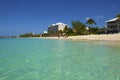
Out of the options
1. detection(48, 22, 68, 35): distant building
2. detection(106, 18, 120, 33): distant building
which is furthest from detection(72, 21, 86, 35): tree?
detection(48, 22, 68, 35): distant building

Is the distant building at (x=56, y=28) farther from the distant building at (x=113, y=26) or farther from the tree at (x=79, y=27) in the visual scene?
the distant building at (x=113, y=26)

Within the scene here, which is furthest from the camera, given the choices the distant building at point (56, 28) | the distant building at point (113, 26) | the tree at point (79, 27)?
the distant building at point (56, 28)

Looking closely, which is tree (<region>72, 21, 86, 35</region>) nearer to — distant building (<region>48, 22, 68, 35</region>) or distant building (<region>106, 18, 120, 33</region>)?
distant building (<region>106, 18, 120, 33</region>)

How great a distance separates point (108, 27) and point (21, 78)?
75.3m

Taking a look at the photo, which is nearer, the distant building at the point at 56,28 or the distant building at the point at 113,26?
the distant building at the point at 113,26

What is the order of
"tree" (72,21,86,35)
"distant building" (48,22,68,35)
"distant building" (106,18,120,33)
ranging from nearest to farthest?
"distant building" (106,18,120,33)
"tree" (72,21,86,35)
"distant building" (48,22,68,35)

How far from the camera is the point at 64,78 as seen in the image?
7129 millimetres

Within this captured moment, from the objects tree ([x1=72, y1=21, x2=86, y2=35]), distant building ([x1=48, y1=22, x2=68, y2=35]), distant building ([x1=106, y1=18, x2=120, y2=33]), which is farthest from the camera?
distant building ([x1=48, y1=22, x2=68, y2=35])

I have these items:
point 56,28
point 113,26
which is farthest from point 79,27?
point 56,28

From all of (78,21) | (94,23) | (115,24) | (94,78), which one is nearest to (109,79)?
(94,78)

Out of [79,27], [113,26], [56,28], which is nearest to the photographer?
[113,26]

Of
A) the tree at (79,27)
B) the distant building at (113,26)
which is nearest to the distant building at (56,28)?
the tree at (79,27)

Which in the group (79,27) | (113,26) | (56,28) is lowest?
(113,26)

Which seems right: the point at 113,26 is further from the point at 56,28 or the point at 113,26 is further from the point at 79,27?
the point at 56,28
